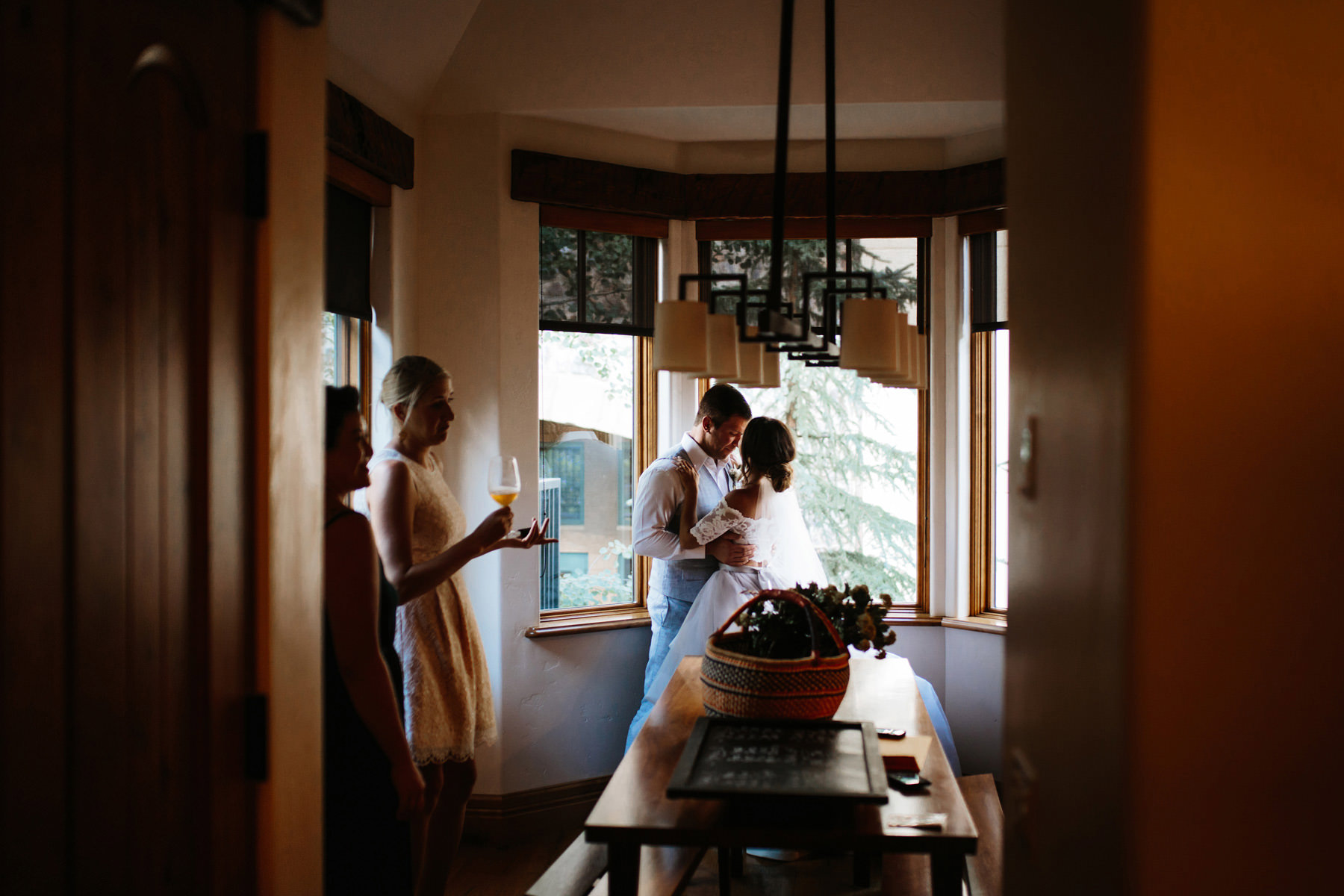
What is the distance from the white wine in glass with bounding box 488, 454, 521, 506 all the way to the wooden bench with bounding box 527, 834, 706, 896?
3.06ft

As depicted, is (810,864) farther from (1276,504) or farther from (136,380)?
(136,380)

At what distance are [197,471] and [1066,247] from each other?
1.03 m

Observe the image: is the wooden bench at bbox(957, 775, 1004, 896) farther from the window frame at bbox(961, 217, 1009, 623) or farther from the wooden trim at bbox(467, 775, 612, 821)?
the wooden trim at bbox(467, 775, 612, 821)

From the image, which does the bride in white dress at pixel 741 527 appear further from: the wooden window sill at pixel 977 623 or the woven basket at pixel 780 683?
the woven basket at pixel 780 683

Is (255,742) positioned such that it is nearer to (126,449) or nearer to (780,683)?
(126,449)

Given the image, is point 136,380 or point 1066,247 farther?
point 1066,247

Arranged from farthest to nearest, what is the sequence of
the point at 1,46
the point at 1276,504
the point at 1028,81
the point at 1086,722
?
the point at 1028,81 < the point at 1086,722 < the point at 1276,504 < the point at 1,46

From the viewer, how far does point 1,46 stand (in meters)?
0.77

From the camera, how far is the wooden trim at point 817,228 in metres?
4.12

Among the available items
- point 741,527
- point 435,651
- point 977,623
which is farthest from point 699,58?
point 977,623

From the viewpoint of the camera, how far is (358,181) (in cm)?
313

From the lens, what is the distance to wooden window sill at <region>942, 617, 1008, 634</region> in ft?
12.9

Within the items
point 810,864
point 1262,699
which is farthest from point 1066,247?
point 810,864

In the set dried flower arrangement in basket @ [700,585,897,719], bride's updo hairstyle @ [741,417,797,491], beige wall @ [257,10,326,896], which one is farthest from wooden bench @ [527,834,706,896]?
bride's updo hairstyle @ [741,417,797,491]
